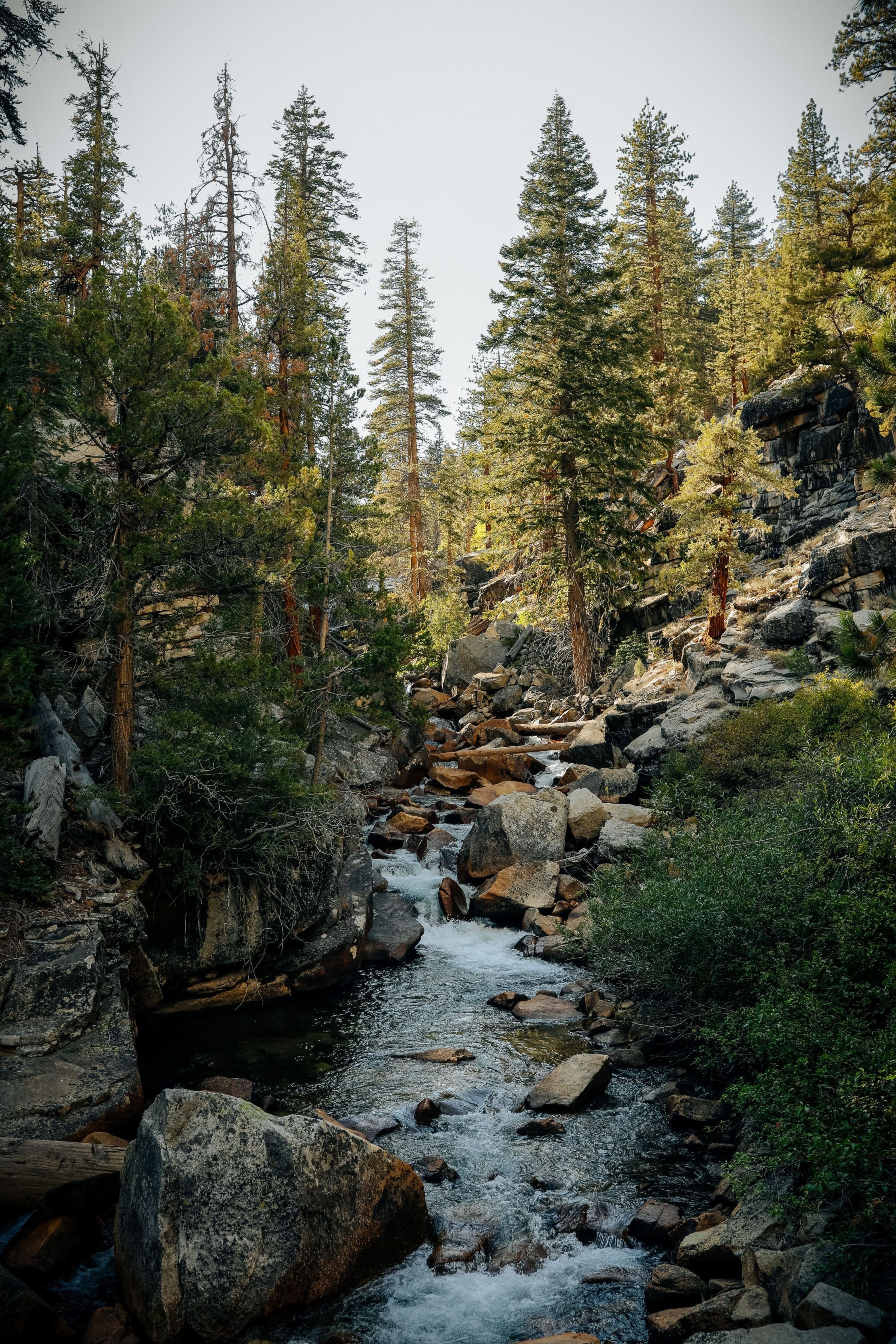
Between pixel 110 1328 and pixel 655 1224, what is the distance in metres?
4.10

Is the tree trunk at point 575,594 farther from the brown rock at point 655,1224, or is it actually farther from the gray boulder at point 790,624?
the brown rock at point 655,1224

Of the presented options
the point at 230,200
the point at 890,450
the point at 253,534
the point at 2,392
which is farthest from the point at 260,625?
the point at 890,450

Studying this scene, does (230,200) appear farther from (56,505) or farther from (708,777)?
(708,777)

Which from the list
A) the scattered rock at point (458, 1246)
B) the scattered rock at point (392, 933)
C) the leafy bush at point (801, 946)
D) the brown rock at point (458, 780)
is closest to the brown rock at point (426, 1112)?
the scattered rock at point (458, 1246)

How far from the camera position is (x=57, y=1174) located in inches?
251

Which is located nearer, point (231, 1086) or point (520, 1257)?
point (520, 1257)

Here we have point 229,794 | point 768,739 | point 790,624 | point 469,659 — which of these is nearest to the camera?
point 229,794

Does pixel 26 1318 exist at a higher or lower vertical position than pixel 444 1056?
higher

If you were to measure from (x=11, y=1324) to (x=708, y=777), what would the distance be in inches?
467

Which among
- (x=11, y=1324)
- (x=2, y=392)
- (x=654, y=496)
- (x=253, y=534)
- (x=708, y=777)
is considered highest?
(x=654, y=496)

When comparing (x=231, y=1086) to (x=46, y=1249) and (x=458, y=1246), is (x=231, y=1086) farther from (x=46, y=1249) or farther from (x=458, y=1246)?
(x=458, y=1246)

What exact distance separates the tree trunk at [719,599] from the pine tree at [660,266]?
445 inches

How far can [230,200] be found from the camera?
19.3 metres

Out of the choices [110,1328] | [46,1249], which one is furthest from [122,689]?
[110,1328]
